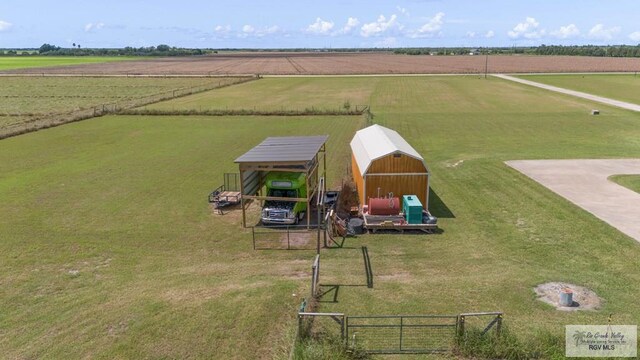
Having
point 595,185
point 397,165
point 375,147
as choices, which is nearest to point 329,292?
→ point 397,165

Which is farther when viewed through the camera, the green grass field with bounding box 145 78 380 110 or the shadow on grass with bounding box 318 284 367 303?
the green grass field with bounding box 145 78 380 110

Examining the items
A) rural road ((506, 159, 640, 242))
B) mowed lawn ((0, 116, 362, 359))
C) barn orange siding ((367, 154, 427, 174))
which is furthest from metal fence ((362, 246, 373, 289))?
rural road ((506, 159, 640, 242))

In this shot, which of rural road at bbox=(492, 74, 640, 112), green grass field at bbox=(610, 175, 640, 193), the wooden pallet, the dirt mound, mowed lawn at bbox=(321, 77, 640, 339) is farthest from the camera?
rural road at bbox=(492, 74, 640, 112)

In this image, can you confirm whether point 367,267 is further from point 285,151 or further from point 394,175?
point 285,151

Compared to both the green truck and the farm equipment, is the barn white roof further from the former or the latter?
the farm equipment

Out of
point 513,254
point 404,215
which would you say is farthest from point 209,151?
point 513,254

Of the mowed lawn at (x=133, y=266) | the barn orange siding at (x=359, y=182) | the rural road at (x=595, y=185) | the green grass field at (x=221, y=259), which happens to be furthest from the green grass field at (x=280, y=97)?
the barn orange siding at (x=359, y=182)

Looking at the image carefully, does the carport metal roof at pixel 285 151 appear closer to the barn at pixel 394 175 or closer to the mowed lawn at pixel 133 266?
the barn at pixel 394 175

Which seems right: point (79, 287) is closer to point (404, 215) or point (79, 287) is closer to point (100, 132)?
point (404, 215)
